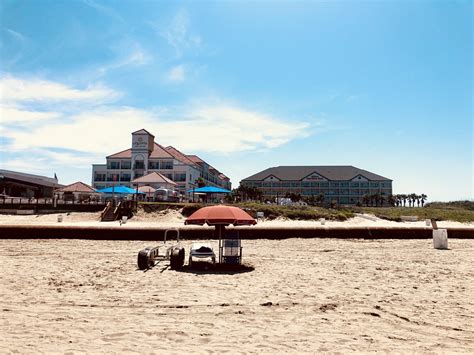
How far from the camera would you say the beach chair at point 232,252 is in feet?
34.1

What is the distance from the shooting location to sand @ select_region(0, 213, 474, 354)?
4.59 metres

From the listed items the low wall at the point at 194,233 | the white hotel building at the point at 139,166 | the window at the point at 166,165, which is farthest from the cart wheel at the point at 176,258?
the window at the point at 166,165

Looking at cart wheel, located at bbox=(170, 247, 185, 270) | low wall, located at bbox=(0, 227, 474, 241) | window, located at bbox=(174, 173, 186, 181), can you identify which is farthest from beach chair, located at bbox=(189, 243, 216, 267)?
window, located at bbox=(174, 173, 186, 181)

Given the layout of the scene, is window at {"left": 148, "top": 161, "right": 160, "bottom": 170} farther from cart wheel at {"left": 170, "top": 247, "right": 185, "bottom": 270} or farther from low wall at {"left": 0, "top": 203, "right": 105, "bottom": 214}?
cart wheel at {"left": 170, "top": 247, "right": 185, "bottom": 270}

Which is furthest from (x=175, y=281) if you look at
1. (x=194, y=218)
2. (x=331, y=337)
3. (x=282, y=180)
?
(x=282, y=180)

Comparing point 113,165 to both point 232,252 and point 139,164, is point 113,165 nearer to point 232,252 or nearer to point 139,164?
point 139,164

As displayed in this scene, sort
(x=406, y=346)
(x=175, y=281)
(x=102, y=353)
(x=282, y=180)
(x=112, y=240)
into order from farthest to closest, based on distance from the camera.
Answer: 1. (x=282, y=180)
2. (x=112, y=240)
3. (x=175, y=281)
4. (x=406, y=346)
5. (x=102, y=353)

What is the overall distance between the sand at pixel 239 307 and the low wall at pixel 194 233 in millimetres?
6805

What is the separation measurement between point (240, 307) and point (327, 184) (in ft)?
325

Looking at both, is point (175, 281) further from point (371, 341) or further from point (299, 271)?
point (371, 341)

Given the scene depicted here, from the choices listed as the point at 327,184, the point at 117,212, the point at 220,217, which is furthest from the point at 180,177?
the point at 327,184

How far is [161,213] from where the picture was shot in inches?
1270

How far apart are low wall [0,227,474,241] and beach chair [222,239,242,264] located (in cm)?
886

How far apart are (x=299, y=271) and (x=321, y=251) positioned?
520cm
